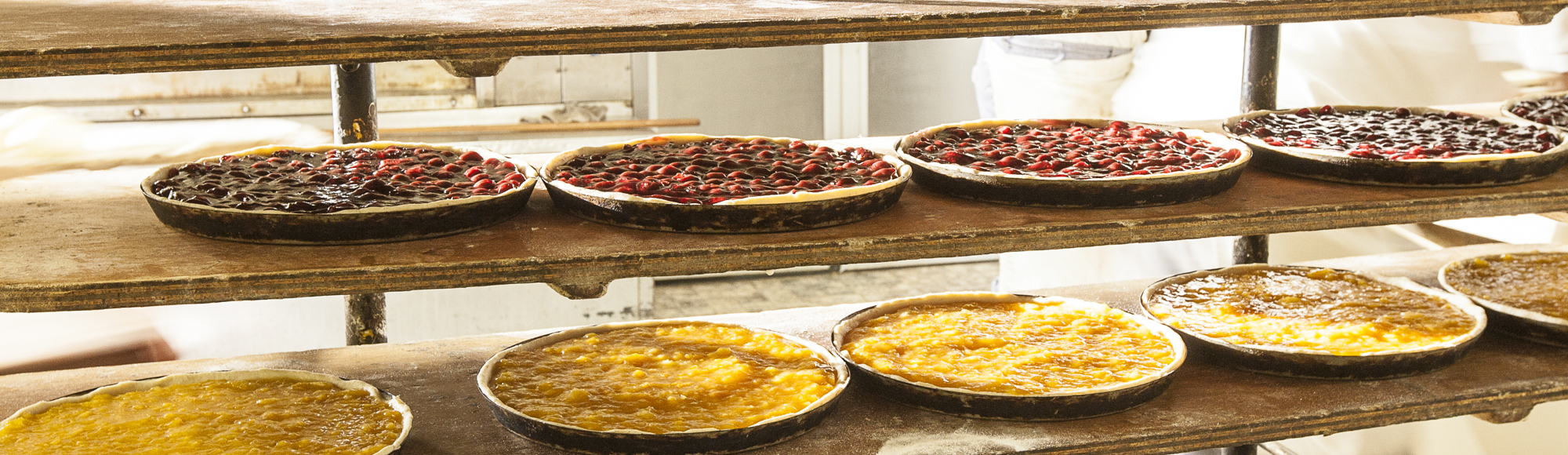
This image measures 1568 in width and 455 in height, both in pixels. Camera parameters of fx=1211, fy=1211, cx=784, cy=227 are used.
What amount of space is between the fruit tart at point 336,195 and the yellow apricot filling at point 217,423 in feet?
1.15

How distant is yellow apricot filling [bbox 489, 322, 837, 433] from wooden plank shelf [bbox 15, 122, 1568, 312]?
0.29m

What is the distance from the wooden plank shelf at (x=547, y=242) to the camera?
1604mm

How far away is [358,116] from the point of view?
7.46 feet

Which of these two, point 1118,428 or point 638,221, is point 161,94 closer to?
point 638,221

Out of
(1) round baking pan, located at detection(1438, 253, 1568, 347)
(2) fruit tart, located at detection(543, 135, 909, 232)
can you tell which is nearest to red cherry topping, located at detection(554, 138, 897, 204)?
(2) fruit tart, located at detection(543, 135, 909, 232)

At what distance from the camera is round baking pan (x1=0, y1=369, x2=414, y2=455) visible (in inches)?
78.9

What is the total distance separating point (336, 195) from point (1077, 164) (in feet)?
3.99

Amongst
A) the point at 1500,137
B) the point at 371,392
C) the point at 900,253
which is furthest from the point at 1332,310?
the point at 371,392

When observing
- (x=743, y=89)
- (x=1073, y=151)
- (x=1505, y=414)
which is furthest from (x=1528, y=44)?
(x=743, y=89)

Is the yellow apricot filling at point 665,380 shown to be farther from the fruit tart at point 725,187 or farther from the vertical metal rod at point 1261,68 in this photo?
the vertical metal rod at point 1261,68

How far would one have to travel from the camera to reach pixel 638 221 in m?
1.87

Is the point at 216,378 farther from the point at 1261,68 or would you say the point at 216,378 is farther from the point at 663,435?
the point at 1261,68

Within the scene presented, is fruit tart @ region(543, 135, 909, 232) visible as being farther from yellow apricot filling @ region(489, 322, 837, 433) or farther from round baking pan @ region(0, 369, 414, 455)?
round baking pan @ region(0, 369, 414, 455)

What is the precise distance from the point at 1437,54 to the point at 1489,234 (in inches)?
23.0
